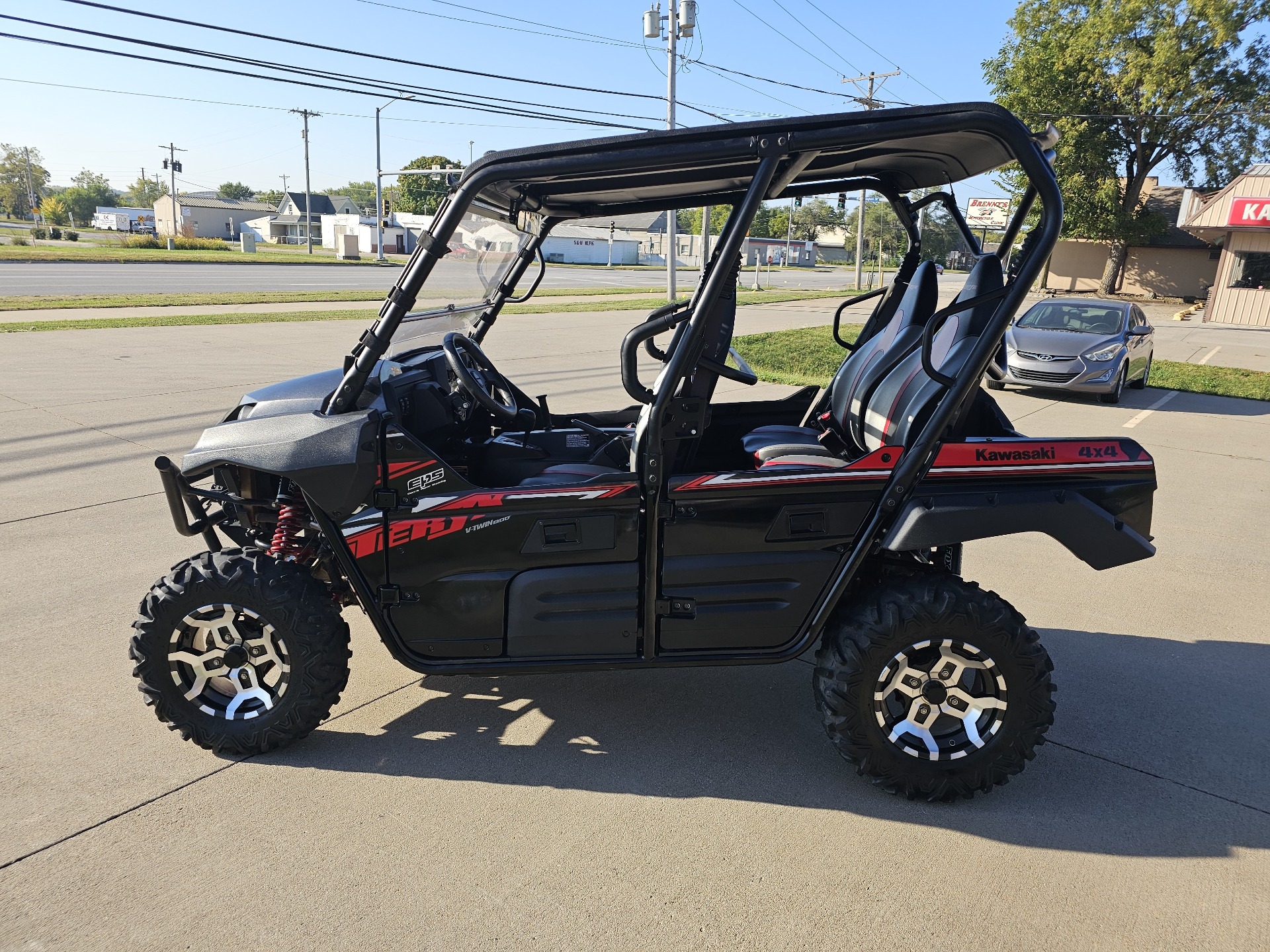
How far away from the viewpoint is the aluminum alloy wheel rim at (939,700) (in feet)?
9.66

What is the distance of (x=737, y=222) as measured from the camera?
2.83m

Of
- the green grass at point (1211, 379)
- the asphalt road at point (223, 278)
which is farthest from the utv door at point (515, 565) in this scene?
the asphalt road at point (223, 278)

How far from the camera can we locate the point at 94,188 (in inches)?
5517

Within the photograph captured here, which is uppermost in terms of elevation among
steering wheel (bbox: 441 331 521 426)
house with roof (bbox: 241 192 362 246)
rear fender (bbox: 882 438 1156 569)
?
house with roof (bbox: 241 192 362 246)

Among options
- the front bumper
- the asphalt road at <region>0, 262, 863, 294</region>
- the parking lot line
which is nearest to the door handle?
the parking lot line

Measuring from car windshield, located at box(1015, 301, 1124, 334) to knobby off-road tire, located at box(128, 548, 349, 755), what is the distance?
11.7 m

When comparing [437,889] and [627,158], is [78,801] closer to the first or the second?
[437,889]

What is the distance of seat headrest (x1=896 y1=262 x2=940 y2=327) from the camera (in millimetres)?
3752

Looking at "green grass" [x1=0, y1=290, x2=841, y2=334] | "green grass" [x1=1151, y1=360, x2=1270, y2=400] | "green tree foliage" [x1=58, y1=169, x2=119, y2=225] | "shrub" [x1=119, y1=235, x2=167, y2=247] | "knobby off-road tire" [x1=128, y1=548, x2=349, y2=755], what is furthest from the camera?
"green tree foliage" [x1=58, y1=169, x2=119, y2=225]

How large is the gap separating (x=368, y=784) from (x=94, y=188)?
547 ft

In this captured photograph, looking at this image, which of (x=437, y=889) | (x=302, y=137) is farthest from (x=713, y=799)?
(x=302, y=137)

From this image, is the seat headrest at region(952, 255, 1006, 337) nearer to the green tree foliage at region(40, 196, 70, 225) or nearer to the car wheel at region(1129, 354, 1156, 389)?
the car wheel at region(1129, 354, 1156, 389)

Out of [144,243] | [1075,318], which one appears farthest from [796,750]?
[144,243]

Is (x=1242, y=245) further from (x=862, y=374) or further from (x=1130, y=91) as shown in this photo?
(x=862, y=374)
